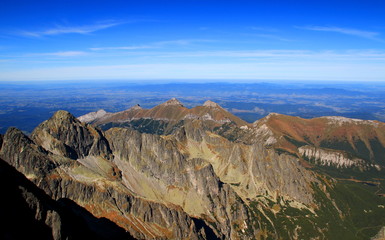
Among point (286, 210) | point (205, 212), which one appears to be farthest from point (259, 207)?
point (205, 212)

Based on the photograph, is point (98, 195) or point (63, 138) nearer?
point (98, 195)

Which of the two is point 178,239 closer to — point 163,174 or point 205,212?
point 205,212

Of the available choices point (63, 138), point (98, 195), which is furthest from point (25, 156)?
point (98, 195)

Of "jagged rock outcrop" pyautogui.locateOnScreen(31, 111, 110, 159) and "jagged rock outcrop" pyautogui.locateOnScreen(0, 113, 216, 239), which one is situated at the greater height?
"jagged rock outcrop" pyautogui.locateOnScreen(31, 111, 110, 159)

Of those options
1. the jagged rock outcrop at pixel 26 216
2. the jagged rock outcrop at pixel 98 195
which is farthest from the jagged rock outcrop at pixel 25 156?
the jagged rock outcrop at pixel 26 216

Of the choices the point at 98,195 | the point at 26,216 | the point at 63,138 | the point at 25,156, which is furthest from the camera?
the point at 63,138

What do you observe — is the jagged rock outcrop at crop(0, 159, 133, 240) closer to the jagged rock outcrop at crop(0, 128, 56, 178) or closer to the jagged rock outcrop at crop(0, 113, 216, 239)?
the jagged rock outcrop at crop(0, 113, 216, 239)

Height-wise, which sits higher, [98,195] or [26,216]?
[26,216]

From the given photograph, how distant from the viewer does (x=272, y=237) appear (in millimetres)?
165750

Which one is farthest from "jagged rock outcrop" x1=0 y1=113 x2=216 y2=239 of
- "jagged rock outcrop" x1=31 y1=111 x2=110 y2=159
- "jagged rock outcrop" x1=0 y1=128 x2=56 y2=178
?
"jagged rock outcrop" x1=31 y1=111 x2=110 y2=159

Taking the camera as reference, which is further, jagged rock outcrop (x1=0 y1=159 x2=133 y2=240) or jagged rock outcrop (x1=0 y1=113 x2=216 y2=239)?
jagged rock outcrop (x1=0 y1=113 x2=216 y2=239)

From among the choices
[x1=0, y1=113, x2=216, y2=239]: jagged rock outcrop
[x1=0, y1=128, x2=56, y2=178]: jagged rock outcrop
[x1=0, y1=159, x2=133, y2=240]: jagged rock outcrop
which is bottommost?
[x1=0, y1=113, x2=216, y2=239]: jagged rock outcrop

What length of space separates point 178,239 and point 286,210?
9626 cm

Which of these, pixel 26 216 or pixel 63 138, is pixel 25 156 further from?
pixel 26 216
